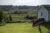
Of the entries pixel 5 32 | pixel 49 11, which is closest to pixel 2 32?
pixel 5 32

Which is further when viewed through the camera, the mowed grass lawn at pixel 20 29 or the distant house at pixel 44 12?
the distant house at pixel 44 12

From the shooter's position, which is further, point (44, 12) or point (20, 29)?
point (44, 12)

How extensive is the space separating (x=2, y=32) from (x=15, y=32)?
106cm

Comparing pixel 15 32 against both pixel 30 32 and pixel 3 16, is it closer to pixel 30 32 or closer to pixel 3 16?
pixel 30 32

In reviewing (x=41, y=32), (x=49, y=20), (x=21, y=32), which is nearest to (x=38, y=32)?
(x=41, y=32)

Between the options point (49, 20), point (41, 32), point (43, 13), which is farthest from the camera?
point (43, 13)

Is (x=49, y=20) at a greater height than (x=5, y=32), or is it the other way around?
(x=5, y=32)

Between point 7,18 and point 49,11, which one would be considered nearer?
point 49,11

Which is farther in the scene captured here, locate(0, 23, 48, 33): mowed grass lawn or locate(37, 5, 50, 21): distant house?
locate(37, 5, 50, 21): distant house

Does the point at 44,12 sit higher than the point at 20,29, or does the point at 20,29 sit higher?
the point at 20,29

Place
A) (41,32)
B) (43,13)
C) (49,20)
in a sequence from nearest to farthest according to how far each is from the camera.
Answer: (41,32)
(49,20)
(43,13)

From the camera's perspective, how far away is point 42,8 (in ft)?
64.1

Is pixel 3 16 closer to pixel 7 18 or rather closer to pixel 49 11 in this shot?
pixel 7 18

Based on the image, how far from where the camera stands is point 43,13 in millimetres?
19219
